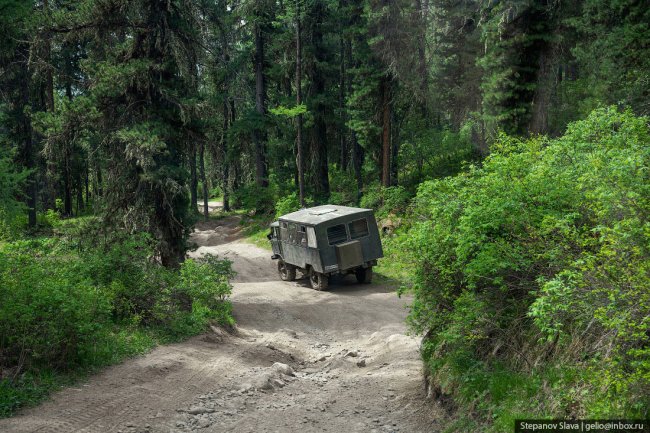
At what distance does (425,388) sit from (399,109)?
24787 millimetres

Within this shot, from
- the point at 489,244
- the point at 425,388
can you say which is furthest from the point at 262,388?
the point at 489,244

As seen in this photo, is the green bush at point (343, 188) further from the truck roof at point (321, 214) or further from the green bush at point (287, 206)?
the truck roof at point (321, 214)

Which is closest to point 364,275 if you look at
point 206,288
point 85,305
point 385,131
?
point 206,288

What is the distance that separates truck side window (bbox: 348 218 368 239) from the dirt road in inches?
123

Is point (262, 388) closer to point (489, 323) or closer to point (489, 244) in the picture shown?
point (489, 323)

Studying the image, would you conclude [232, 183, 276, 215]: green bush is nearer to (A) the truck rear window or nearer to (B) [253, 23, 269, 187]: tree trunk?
(B) [253, 23, 269, 187]: tree trunk

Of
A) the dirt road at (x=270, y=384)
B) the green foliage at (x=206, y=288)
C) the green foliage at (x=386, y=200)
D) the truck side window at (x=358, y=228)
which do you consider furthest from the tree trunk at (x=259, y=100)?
the dirt road at (x=270, y=384)

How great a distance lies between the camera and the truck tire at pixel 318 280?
63.9 ft

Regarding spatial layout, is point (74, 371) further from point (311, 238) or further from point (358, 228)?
point (358, 228)

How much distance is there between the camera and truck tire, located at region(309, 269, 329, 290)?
19.5m

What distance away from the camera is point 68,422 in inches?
311

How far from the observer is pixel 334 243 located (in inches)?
756

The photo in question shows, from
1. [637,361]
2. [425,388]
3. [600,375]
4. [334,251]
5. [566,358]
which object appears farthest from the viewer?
[334,251]

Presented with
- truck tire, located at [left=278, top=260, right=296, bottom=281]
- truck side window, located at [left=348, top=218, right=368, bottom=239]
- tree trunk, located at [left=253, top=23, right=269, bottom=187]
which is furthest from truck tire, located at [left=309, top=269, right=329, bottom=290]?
tree trunk, located at [left=253, top=23, right=269, bottom=187]
